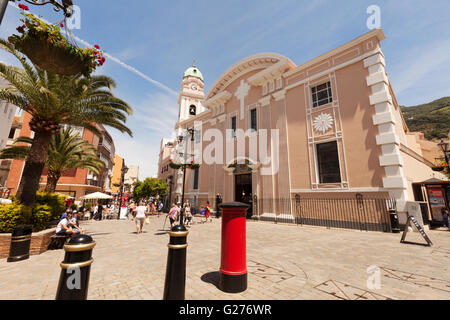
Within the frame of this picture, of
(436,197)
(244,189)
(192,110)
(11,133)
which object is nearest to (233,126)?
(244,189)

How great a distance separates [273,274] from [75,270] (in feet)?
11.7

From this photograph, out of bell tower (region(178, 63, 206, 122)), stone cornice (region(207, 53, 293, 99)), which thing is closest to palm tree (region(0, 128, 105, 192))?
stone cornice (region(207, 53, 293, 99))

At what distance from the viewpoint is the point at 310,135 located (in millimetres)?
14398

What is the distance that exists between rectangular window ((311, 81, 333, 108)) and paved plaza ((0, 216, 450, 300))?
1069 centimetres

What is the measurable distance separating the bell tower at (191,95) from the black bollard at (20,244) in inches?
1277

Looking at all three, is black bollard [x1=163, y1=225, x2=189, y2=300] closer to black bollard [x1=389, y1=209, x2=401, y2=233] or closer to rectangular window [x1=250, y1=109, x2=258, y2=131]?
black bollard [x1=389, y1=209, x2=401, y2=233]

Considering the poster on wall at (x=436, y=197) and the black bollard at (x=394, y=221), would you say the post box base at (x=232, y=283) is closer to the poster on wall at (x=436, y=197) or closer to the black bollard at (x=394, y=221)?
the black bollard at (x=394, y=221)

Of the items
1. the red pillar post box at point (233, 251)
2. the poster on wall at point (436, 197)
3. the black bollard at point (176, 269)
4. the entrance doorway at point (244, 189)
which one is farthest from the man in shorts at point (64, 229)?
the poster on wall at point (436, 197)

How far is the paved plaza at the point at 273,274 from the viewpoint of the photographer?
320 cm

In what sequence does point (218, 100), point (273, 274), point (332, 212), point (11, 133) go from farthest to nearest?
point (11, 133)
point (218, 100)
point (332, 212)
point (273, 274)

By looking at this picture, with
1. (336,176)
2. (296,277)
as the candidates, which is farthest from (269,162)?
(296,277)

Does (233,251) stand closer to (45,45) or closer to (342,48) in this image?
(45,45)
